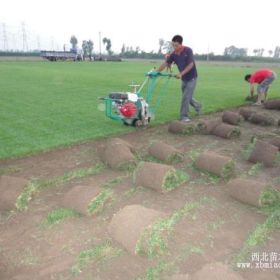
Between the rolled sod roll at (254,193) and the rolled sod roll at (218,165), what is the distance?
0.61 m

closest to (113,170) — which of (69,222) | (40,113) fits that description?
(69,222)

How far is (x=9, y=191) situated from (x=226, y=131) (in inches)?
190

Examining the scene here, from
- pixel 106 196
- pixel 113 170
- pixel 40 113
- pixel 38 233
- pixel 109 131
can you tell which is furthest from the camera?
pixel 40 113

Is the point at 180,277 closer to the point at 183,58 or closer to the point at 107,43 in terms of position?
the point at 183,58

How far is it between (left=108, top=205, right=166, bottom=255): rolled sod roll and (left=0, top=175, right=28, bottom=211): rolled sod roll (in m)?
1.32

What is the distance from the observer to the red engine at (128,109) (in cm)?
712

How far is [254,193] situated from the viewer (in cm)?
417

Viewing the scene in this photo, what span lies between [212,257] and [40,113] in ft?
23.4

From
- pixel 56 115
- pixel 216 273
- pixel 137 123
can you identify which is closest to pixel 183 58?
pixel 137 123

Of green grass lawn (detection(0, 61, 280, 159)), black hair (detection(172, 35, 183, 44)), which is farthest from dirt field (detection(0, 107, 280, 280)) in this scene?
black hair (detection(172, 35, 183, 44))

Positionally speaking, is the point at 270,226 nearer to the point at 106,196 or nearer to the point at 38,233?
the point at 106,196

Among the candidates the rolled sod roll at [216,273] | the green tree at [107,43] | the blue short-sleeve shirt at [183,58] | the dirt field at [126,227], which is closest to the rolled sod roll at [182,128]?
the blue short-sleeve shirt at [183,58]

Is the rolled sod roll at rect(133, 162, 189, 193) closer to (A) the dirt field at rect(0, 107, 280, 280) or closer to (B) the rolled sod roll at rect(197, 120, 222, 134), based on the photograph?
(A) the dirt field at rect(0, 107, 280, 280)

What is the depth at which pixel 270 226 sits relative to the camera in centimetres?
373
